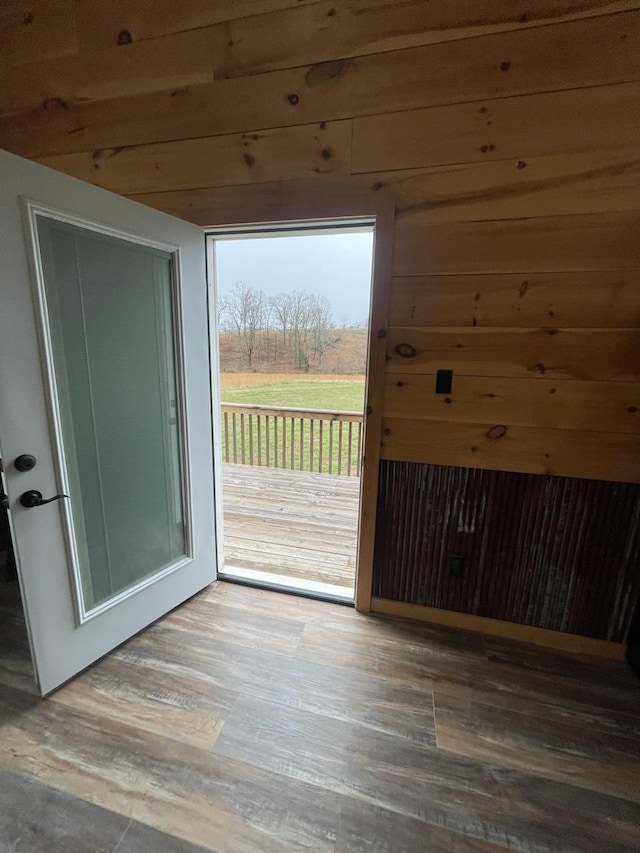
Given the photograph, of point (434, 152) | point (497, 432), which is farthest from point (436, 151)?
point (497, 432)

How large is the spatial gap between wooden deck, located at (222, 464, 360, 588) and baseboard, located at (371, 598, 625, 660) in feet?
1.23

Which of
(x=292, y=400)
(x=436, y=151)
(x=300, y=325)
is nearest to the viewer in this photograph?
(x=436, y=151)

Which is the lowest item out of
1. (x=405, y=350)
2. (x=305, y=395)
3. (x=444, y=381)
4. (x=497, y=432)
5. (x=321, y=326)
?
(x=305, y=395)

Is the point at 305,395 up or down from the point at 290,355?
down

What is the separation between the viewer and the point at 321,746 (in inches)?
49.5

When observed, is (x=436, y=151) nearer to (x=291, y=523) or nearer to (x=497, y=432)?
(x=497, y=432)

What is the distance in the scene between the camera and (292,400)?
3865 millimetres

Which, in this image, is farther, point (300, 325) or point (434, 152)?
point (300, 325)

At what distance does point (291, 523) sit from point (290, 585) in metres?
0.89

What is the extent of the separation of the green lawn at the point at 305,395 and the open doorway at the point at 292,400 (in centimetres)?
1

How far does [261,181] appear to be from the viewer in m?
1.60

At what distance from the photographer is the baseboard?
166 cm

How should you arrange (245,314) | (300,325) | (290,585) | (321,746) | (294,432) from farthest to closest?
(294,432) < (300,325) < (245,314) < (290,585) < (321,746)

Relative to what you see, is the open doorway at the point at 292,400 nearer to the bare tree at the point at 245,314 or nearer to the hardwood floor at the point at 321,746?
the bare tree at the point at 245,314
